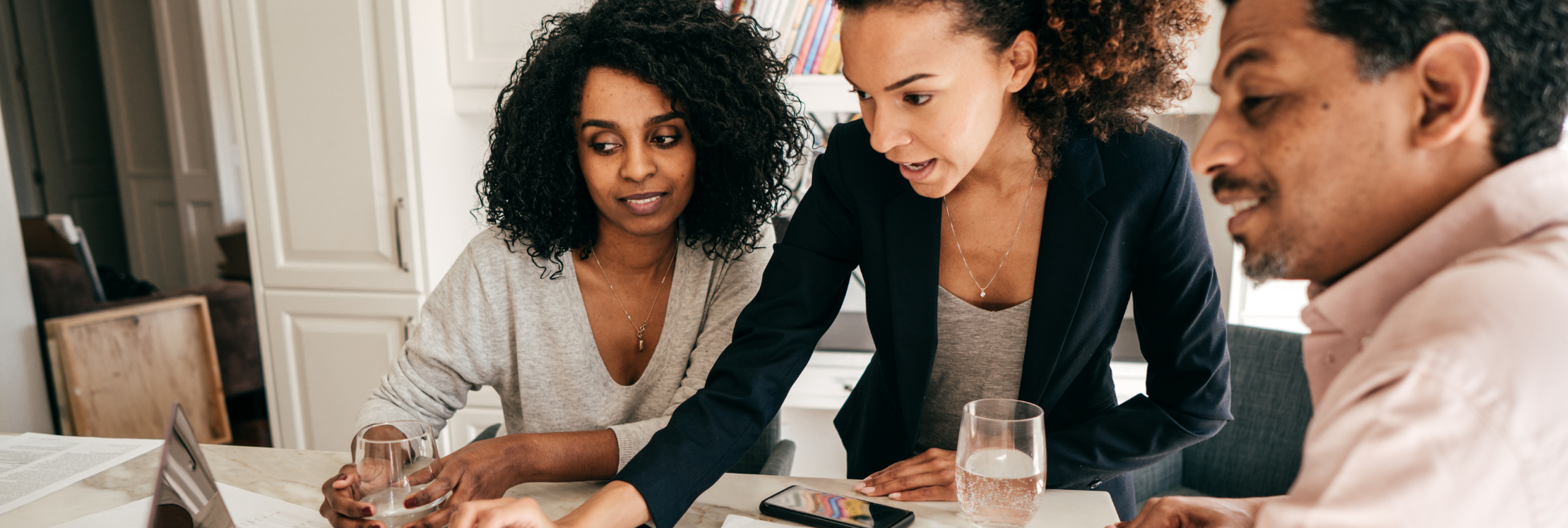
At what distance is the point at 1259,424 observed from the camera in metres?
1.87

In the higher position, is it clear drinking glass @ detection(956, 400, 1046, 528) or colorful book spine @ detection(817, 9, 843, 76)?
colorful book spine @ detection(817, 9, 843, 76)

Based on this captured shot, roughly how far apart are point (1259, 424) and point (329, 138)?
241 cm

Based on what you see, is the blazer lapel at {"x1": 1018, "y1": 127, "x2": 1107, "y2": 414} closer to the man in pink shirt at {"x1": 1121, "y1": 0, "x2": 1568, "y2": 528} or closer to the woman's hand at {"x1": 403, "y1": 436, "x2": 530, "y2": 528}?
the man in pink shirt at {"x1": 1121, "y1": 0, "x2": 1568, "y2": 528}

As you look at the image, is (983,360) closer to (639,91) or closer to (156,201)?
(639,91)

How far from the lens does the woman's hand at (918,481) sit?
1017 millimetres

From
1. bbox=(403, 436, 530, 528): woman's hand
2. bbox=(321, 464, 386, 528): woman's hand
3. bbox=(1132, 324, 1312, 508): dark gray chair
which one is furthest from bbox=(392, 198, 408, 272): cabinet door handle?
bbox=(1132, 324, 1312, 508): dark gray chair

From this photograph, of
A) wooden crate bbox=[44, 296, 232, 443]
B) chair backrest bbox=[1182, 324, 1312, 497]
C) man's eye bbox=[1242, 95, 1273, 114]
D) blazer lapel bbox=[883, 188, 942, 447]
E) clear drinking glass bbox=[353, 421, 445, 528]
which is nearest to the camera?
man's eye bbox=[1242, 95, 1273, 114]

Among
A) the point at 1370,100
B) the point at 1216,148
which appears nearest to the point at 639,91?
the point at 1216,148

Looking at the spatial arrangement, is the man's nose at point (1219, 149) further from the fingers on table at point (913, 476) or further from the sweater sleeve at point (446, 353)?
the sweater sleeve at point (446, 353)

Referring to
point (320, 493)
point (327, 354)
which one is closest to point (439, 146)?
point (327, 354)

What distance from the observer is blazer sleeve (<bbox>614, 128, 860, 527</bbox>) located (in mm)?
994

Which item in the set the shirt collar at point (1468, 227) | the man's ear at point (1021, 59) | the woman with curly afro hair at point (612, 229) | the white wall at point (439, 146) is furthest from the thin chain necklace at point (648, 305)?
the shirt collar at point (1468, 227)

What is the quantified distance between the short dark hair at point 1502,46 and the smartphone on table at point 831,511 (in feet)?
2.02

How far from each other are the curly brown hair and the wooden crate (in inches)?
111
